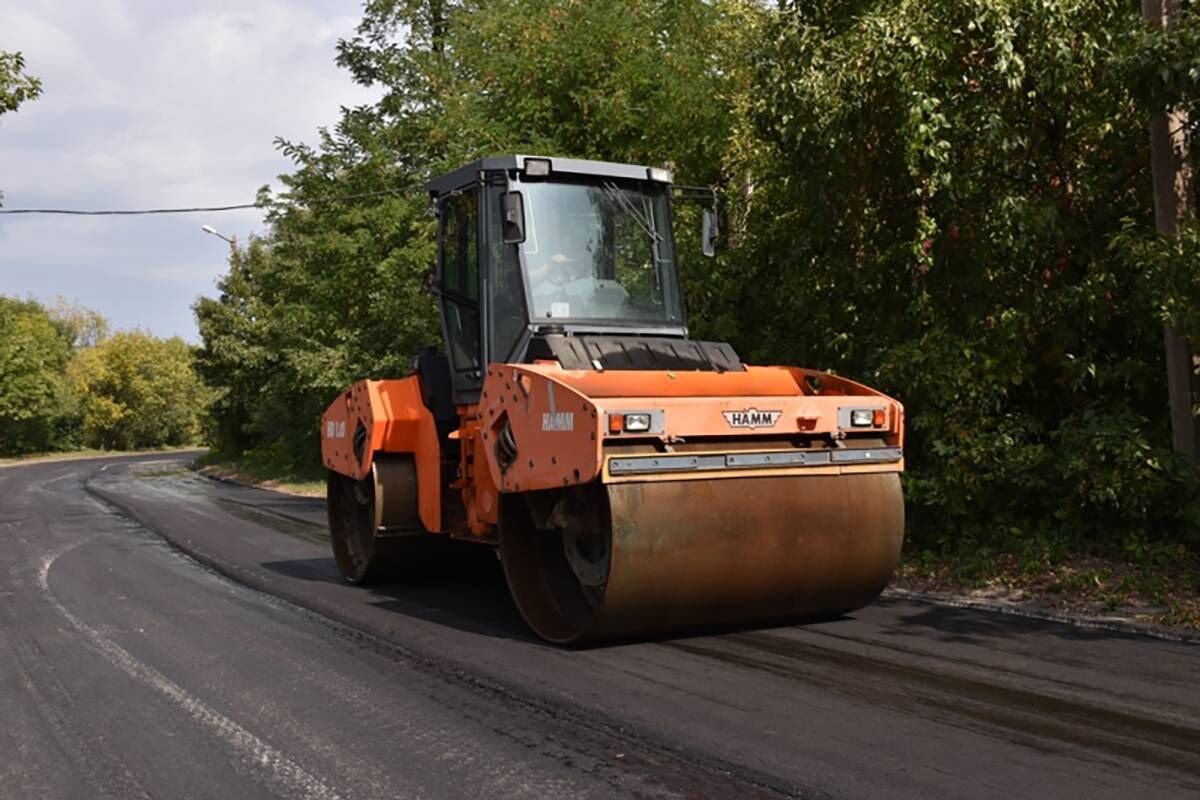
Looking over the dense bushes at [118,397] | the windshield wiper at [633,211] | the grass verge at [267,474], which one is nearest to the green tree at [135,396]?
the dense bushes at [118,397]

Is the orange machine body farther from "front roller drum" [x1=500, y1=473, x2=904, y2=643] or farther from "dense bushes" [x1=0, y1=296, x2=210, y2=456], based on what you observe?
"dense bushes" [x1=0, y1=296, x2=210, y2=456]

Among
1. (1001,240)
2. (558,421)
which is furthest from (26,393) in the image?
(558,421)

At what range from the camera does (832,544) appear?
276 inches

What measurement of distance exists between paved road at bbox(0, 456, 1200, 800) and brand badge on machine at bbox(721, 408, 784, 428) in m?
1.30

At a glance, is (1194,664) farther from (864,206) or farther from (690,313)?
(690,313)

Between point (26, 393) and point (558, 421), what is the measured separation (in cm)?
6315

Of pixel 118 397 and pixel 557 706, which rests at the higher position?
pixel 118 397

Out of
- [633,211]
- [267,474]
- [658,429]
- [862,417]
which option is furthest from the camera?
[267,474]

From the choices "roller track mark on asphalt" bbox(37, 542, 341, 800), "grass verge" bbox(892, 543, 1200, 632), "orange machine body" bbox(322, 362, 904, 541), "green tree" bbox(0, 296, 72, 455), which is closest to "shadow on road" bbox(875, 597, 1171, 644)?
"grass verge" bbox(892, 543, 1200, 632)

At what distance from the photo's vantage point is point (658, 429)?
646 cm

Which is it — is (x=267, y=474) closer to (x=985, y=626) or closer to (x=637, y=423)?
(x=985, y=626)

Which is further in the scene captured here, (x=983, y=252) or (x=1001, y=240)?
(x=983, y=252)

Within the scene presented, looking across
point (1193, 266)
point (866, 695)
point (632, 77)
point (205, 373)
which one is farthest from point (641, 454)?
point (205, 373)

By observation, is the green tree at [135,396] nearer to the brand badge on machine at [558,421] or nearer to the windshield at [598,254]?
the windshield at [598,254]
